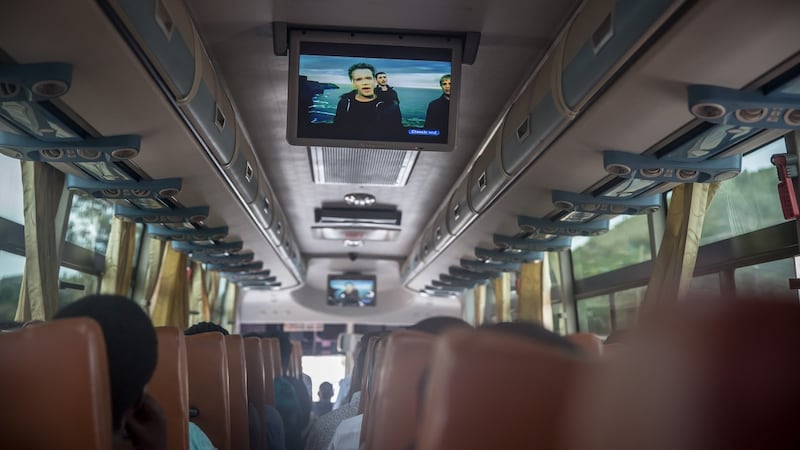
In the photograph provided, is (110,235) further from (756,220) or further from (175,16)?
(756,220)

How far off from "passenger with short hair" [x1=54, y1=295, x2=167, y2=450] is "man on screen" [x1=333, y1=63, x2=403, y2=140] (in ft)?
10.1

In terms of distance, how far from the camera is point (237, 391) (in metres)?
3.79

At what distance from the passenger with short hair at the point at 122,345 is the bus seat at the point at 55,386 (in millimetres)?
70

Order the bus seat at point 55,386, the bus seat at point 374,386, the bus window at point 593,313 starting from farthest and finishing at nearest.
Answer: the bus window at point 593,313 → the bus seat at point 374,386 → the bus seat at point 55,386

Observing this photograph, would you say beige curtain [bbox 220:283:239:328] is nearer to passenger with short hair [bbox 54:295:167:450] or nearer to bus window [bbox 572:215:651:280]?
bus window [bbox 572:215:651:280]

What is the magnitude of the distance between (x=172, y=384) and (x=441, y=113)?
2.65 meters

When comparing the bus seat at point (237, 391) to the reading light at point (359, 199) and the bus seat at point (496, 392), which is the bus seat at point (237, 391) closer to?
the bus seat at point (496, 392)

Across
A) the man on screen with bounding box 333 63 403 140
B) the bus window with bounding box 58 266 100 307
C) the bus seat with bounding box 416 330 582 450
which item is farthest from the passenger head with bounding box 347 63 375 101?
the bus window with bounding box 58 266 100 307

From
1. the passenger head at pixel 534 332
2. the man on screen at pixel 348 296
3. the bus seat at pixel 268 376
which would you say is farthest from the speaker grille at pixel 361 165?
the man on screen at pixel 348 296

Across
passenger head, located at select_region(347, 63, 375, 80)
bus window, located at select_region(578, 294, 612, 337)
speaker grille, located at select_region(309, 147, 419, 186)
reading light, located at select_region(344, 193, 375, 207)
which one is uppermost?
reading light, located at select_region(344, 193, 375, 207)

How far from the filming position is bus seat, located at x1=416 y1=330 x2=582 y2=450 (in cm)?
92

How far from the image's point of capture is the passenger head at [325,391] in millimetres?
10219

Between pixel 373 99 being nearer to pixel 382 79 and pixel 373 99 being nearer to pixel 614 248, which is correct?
pixel 382 79

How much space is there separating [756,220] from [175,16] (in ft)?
13.3
